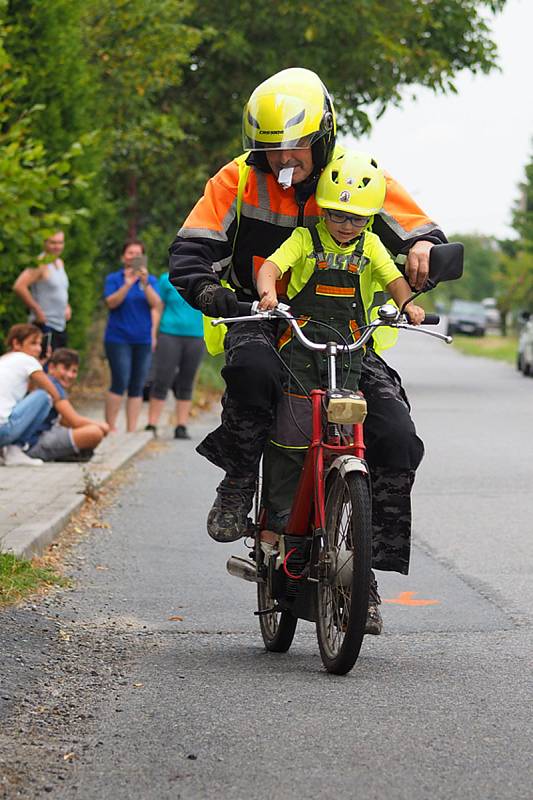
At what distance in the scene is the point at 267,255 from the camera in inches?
232

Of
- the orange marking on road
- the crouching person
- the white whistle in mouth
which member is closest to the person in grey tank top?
the crouching person

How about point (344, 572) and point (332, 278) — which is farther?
point (332, 278)

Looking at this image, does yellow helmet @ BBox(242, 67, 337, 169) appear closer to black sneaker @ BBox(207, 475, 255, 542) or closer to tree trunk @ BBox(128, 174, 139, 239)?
black sneaker @ BBox(207, 475, 255, 542)

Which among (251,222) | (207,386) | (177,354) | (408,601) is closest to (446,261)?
(251,222)

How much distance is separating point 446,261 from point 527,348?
1132 inches

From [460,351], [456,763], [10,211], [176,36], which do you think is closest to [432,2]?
[176,36]

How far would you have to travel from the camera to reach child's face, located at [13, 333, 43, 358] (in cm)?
1198

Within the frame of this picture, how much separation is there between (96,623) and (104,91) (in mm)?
13961

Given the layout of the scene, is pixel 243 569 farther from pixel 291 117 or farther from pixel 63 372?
pixel 63 372

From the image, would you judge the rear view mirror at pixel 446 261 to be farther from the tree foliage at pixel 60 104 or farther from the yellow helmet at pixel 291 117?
the tree foliage at pixel 60 104

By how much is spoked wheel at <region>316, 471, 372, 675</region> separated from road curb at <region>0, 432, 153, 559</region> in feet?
8.25

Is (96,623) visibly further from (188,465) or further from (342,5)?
(342,5)

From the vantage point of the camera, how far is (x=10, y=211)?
32.1 feet

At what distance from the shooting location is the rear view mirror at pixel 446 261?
5.64 meters
